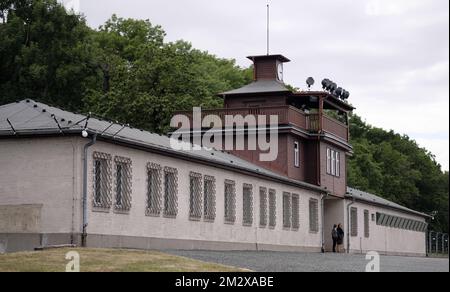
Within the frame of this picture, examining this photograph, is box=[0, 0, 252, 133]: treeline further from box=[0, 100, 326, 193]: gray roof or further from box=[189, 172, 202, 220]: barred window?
box=[0, 100, 326, 193]: gray roof

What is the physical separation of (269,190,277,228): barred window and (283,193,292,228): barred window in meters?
1.49

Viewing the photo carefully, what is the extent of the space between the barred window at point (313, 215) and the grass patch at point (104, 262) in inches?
1131

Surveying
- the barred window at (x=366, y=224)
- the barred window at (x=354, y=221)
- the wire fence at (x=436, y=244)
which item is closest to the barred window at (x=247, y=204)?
the barred window at (x=354, y=221)

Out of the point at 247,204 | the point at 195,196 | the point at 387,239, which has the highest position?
the point at 195,196

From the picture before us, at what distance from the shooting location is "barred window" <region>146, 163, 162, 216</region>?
1465 inches

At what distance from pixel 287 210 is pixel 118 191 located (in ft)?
59.7

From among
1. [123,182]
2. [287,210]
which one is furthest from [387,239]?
[123,182]

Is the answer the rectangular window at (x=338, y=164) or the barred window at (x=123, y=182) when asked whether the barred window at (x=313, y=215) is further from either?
the barred window at (x=123, y=182)

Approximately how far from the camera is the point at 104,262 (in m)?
24.7

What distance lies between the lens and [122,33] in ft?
286

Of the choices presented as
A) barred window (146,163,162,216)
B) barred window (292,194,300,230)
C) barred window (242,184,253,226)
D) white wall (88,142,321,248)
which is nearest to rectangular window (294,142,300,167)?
barred window (292,194,300,230)

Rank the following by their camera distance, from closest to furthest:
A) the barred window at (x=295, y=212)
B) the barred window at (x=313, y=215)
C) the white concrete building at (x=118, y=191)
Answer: the white concrete building at (x=118, y=191), the barred window at (x=295, y=212), the barred window at (x=313, y=215)

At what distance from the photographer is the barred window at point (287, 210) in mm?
51312

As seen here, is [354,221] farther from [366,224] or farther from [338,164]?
[338,164]
